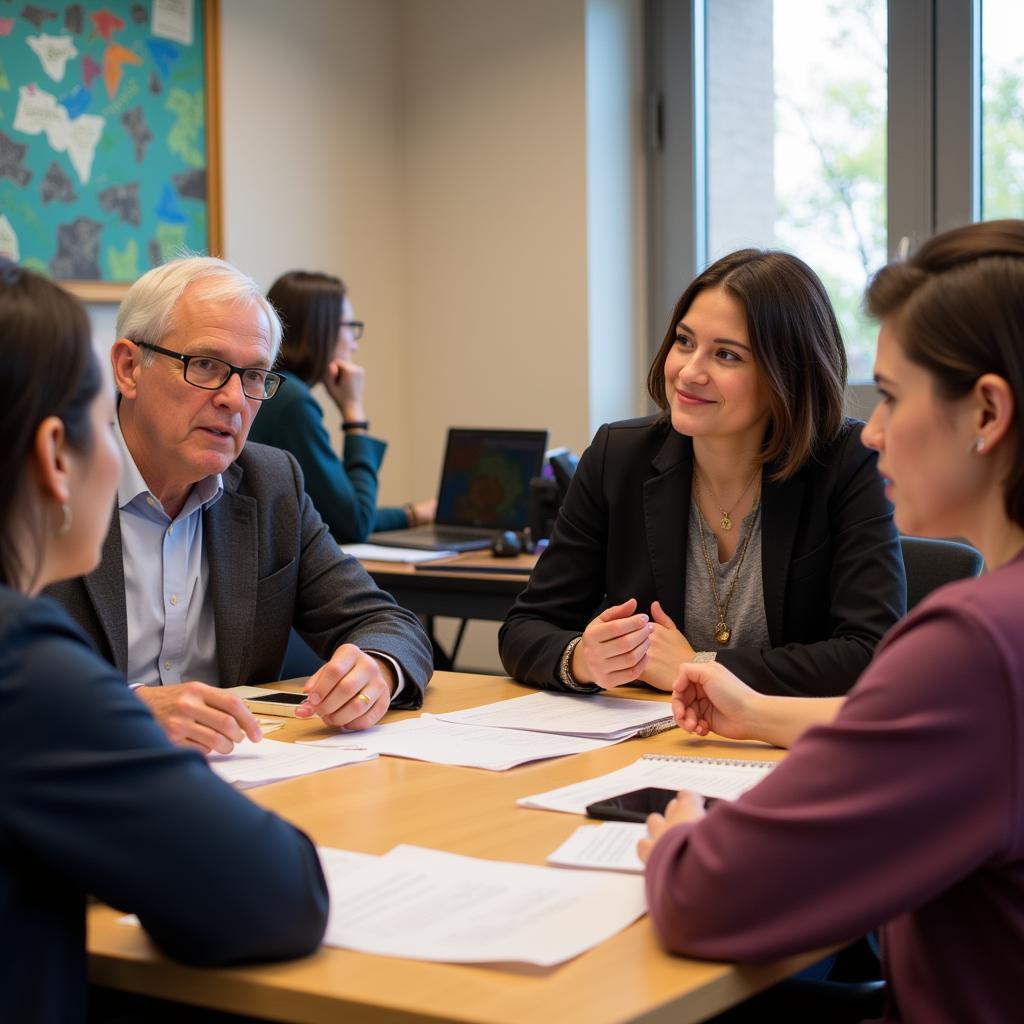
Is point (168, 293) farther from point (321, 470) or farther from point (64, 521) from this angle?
point (321, 470)

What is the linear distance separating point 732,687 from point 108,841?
38.0 inches

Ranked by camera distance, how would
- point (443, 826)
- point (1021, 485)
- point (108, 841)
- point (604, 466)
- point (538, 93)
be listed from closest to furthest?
1. point (108, 841)
2. point (1021, 485)
3. point (443, 826)
4. point (604, 466)
5. point (538, 93)

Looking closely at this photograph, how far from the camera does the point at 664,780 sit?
1593 millimetres

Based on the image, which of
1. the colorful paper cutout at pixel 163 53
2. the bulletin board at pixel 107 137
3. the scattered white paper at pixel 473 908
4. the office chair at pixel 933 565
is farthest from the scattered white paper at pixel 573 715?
the colorful paper cutout at pixel 163 53

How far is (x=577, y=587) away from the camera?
7.63 ft

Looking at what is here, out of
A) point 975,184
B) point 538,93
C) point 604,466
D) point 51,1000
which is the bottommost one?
point 51,1000

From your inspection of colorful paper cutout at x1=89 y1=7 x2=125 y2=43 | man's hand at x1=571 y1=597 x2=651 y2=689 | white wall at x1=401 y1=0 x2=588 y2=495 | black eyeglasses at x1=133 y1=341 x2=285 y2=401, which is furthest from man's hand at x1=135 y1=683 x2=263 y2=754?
white wall at x1=401 y1=0 x2=588 y2=495

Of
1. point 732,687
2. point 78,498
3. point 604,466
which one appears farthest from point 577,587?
point 78,498

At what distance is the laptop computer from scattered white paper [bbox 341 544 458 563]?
9cm

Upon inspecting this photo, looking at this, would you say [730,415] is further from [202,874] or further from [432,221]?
[432,221]

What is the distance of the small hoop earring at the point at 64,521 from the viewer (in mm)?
1095

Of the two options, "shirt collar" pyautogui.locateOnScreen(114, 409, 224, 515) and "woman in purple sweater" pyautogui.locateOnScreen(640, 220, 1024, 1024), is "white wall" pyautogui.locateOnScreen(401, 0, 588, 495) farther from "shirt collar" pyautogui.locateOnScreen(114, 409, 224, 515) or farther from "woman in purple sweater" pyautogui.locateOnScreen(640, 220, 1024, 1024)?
"woman in purple sweater" pyautogui.locateOnScreen(640, 220, 1024, 1024)

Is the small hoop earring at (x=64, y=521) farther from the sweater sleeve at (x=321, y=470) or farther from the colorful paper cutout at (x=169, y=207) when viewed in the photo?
the colorful paper cutout at (x=169, y=207)

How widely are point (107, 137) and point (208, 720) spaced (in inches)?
127
